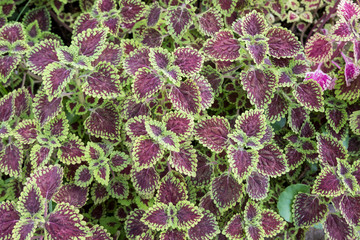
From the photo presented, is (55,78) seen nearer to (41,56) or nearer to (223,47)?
(41,56)

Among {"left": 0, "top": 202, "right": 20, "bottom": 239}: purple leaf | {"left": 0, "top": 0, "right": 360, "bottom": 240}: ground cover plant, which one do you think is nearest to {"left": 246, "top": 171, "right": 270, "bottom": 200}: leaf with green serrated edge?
{"left": 0, "top": 0, "right": 360, "bottom": 240}: ground cover plant

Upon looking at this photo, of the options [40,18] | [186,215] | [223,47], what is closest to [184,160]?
[186,215]

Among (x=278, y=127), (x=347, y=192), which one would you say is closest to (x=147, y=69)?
(x=278, y=127)

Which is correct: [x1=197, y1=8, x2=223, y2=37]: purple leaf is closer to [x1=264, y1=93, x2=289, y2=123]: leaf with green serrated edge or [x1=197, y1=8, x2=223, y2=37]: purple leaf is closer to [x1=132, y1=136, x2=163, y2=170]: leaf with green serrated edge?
[x1=264, y1=93, x2=289, y2=123]: leaf with green serrated edge

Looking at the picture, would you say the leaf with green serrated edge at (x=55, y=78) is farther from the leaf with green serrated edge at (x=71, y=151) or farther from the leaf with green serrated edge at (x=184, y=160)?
the leaf with green serrated edge at (x=184, y=160)

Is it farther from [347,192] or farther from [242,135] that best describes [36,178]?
[347,192]

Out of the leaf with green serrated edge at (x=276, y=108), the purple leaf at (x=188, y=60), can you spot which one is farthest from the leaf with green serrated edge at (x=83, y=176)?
the leaf with green serrated edge at (x=276, y=108)
